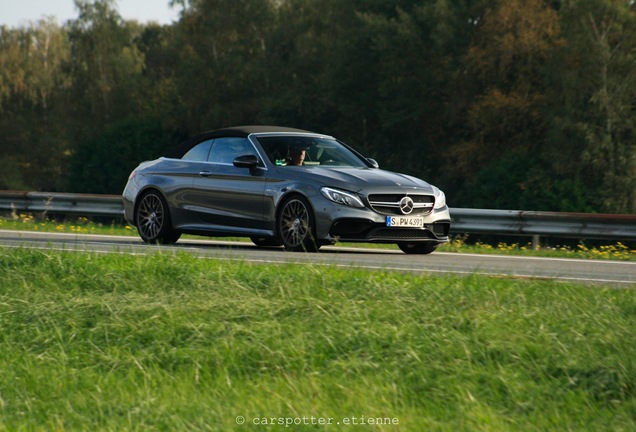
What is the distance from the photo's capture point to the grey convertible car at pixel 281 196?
1338 centimetres

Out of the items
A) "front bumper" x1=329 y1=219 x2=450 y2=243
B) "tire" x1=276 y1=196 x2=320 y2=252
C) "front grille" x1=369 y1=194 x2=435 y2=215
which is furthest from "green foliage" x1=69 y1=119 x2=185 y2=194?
"front bumper" x1=329 y1=219 x2=450 y2=243

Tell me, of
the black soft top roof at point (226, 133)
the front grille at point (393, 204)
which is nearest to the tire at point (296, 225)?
the front grille at point (393, 204)

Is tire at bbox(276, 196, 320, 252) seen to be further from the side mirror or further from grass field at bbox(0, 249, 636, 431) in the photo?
grass field at bbox(0, 249, 636, 431)

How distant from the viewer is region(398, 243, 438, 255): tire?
47.9 feet

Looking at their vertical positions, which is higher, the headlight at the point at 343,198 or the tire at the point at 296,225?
the headlight at the point at 343,198

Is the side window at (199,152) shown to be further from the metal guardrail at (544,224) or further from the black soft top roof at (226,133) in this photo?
the metal guardrail at (544,224)

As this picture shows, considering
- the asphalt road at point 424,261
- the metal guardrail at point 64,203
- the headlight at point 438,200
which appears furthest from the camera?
the metal guardrail at point 64,203

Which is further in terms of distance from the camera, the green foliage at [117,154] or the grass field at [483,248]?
the green foliage at [117,154]

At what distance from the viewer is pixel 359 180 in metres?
13.5

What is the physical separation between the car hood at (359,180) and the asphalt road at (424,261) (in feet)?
2.65

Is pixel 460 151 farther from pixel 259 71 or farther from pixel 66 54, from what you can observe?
pixel 66 54

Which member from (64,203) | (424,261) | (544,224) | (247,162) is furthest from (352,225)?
(64,203)

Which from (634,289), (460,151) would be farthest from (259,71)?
(634,289)

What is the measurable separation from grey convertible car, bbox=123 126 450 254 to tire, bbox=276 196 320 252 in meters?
0.01
